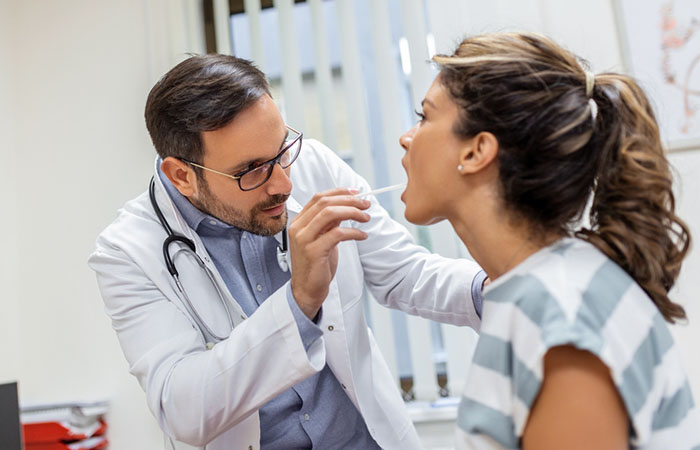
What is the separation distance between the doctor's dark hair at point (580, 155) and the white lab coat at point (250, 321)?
0.44 m

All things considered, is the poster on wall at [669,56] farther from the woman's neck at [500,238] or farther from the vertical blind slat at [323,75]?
the woman's neck at [500,238]

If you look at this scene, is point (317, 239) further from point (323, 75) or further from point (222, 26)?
point (222, 26)

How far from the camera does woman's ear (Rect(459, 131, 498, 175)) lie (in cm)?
99

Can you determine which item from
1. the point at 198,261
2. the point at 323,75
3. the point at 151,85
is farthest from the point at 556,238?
the point at 151,85

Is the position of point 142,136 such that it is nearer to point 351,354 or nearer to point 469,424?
point 351,354

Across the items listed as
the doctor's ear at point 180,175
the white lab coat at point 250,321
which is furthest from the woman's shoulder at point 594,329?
the doctor's ear at point 180,175

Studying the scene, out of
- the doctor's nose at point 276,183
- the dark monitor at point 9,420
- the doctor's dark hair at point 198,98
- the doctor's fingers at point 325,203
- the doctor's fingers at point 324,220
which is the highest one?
the doctor's dark hair at point 198,98

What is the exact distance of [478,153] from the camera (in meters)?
1.01

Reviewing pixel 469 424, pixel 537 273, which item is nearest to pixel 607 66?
pixel 537 273

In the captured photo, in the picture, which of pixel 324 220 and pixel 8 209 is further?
pixel 8 209

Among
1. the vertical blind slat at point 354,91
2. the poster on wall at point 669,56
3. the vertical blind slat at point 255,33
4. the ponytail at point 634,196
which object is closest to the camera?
the ponytail at point 634,196

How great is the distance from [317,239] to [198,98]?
0.51 meters

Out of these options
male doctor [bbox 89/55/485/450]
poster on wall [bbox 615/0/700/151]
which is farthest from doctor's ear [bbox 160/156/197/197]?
poster on wall [bbox 615/0/700/151]

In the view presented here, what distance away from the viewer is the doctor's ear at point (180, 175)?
1496mm
